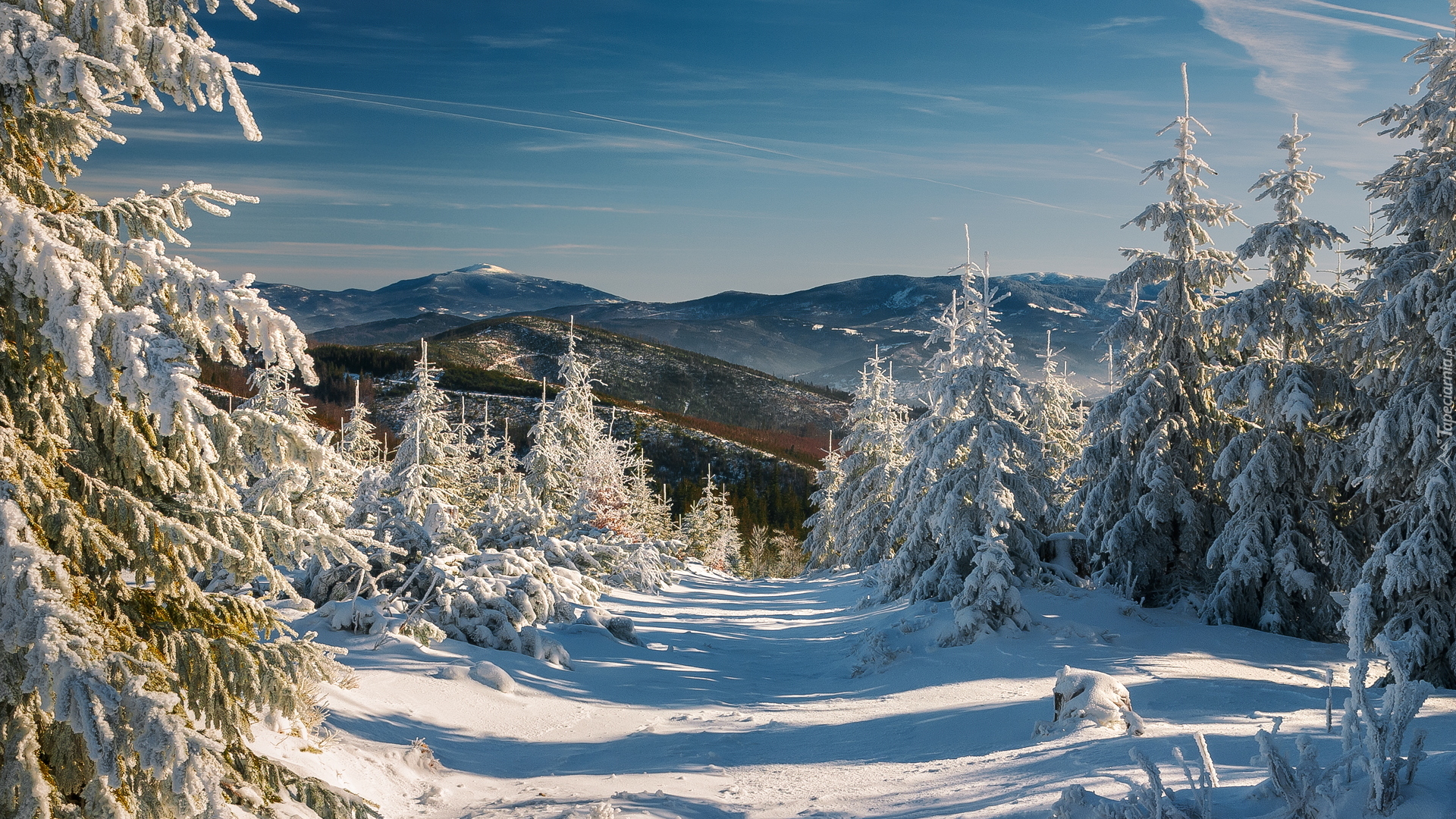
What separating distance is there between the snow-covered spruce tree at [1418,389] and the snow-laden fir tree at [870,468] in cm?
1856

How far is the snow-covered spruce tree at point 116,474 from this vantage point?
3113 millimetres

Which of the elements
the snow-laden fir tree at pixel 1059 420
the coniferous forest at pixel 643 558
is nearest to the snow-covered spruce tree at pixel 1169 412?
the coniferous forest at pixel 643 558

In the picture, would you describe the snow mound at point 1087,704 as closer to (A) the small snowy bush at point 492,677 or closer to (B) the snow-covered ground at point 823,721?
(B) the snow-covered ground at point 823,721

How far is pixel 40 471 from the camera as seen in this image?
359 cm

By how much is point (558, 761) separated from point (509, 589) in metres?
4.23

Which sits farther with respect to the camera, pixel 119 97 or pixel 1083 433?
pixel 1083 433

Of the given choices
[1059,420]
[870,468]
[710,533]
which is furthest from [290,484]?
[710,533]

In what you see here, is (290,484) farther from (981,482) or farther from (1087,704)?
(981,482)

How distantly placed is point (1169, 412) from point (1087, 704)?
971cm

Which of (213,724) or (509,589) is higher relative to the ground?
(213,724)

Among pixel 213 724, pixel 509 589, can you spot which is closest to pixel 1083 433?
pixel 509 589

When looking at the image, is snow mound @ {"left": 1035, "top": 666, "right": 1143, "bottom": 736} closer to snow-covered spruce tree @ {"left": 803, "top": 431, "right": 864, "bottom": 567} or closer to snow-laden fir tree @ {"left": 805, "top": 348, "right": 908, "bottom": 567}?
snow-laden fir tree @ {"left": 805, "top": 348, "right": 908, "bottom": 567}

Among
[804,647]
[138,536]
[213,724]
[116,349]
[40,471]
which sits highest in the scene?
[116,349]

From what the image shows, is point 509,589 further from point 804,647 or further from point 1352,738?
point 1352,738
